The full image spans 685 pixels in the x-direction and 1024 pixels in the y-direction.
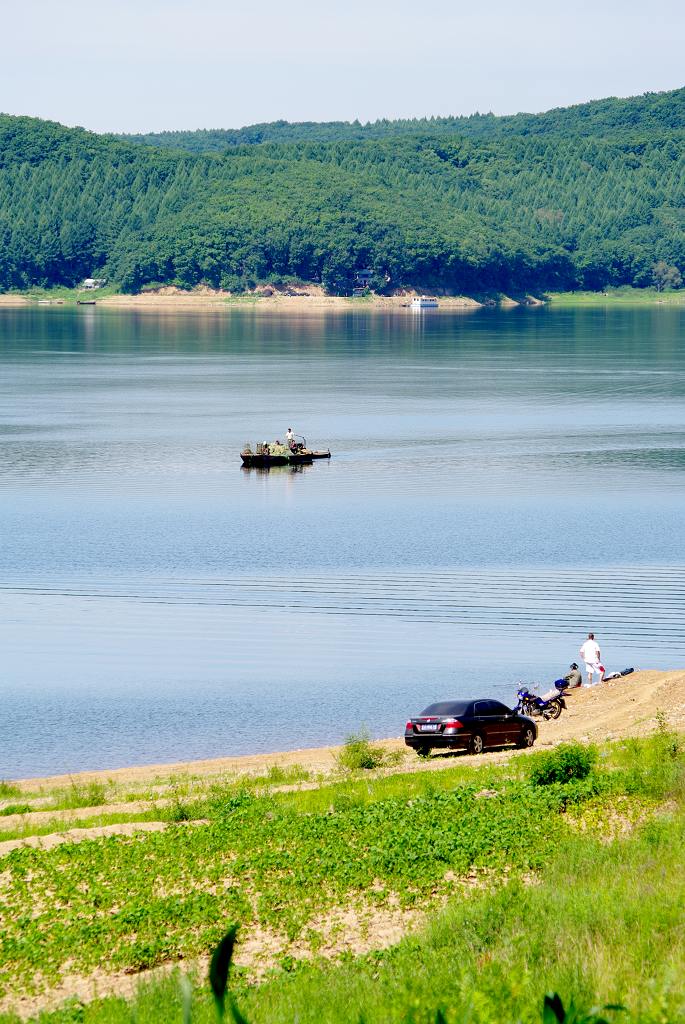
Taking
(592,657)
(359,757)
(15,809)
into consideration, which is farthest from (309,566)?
(15,809)

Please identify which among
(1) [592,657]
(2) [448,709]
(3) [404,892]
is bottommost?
(1) [592,657]

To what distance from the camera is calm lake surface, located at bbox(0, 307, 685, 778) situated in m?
39.8

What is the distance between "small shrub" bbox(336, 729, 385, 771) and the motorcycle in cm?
603

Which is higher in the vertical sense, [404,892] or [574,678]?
[404,892]

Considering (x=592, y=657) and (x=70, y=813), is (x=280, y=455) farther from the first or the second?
(x=70, y=813)

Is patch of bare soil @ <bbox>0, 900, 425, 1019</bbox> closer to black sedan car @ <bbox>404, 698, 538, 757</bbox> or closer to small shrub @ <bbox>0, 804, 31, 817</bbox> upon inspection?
small shrub @ <bbox>0, 804, 31, 817</bbox>

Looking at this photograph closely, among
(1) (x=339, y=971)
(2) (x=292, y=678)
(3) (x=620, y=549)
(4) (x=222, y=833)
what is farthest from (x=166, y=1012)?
(3) (x=620, y=549)

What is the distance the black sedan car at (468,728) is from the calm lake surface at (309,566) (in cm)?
500

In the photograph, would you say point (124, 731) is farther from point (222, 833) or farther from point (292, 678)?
point (222, 833)

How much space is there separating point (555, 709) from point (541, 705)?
0.35 m

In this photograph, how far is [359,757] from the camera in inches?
1191

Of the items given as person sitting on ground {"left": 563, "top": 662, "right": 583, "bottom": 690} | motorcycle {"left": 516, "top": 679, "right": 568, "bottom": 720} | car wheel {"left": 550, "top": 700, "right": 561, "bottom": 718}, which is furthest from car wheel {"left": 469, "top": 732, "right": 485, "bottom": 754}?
person sitting on ground {"left": 563, "top": 662, "right": 583, "bottom": 690}

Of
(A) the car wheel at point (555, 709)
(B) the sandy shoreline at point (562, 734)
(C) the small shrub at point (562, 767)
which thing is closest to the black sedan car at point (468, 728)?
(B) the sandy shoreline at point (562, 734)

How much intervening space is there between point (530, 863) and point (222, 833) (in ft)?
15.9
